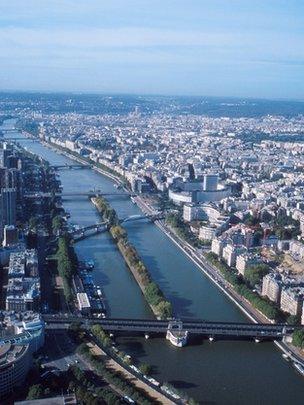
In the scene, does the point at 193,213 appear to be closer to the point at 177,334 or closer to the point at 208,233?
the point at 208,233

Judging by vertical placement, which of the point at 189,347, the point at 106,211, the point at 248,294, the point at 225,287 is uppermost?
the point at 106,211

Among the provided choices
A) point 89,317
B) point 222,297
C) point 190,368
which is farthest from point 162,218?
point 190,368

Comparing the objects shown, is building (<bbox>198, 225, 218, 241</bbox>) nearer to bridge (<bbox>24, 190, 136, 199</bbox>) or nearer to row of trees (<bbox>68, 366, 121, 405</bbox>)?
bridge (<bbox>24, 190, 136, 199</bbox>)

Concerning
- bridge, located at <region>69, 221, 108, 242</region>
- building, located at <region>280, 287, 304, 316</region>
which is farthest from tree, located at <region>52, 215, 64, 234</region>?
building, located at <region>280, 287, 304, 316</region>

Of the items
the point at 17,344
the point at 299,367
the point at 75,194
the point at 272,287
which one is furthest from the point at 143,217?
the point at 17,344

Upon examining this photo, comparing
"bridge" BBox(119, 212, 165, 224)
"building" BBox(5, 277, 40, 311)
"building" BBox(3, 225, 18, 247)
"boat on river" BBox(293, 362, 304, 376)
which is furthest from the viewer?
"bridge" BBox(119, 212, 165, 224)
